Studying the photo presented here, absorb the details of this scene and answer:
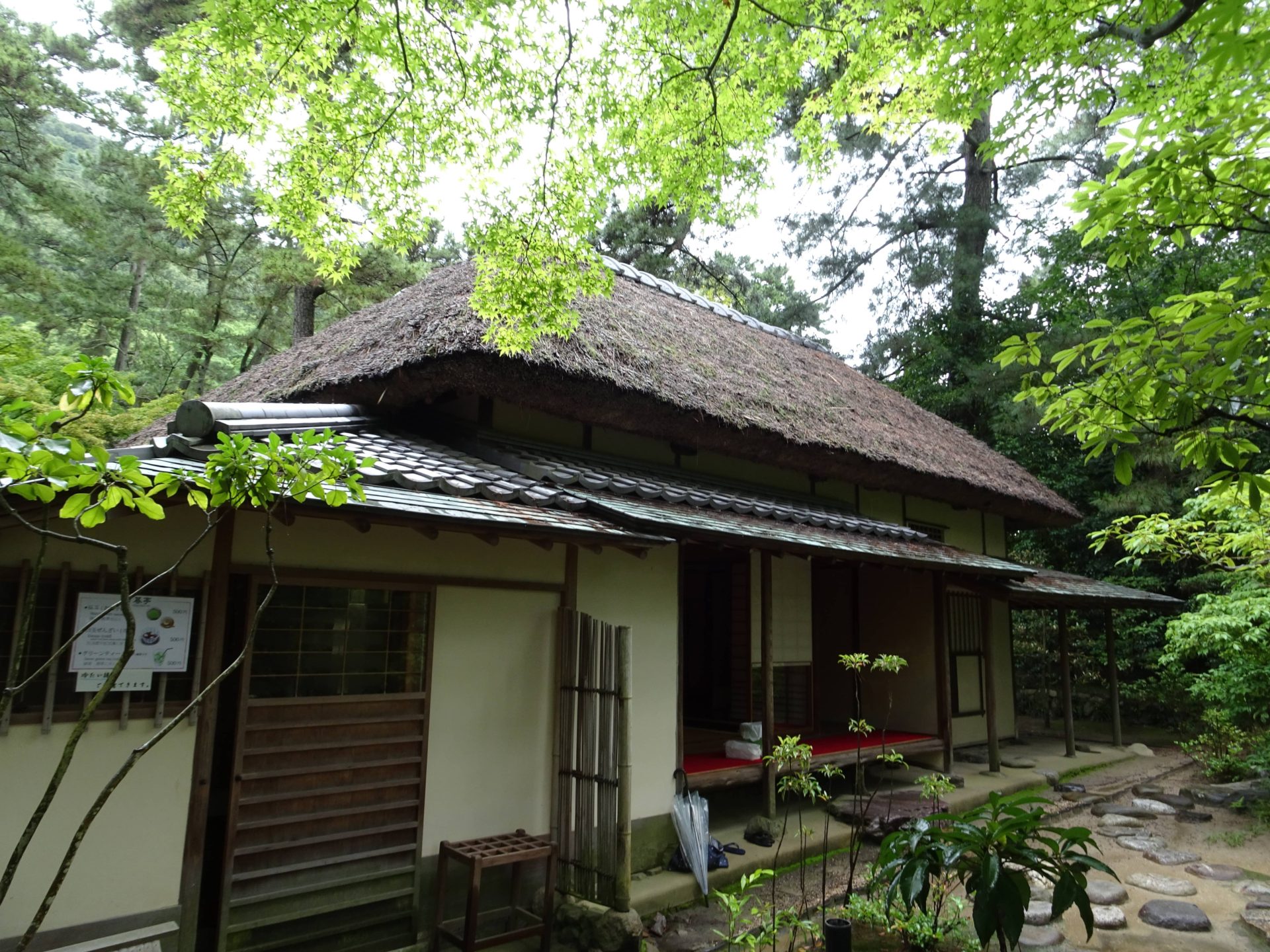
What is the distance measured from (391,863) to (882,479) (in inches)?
257

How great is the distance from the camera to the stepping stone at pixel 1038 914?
15.3 ft

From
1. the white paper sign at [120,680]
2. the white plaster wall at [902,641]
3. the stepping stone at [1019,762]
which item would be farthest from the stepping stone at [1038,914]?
the white paper sign at [120,680]

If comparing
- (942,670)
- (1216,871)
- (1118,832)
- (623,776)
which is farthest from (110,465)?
(1118,832)

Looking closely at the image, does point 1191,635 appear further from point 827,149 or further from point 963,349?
point 963,349

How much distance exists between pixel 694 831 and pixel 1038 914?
2.14 metres

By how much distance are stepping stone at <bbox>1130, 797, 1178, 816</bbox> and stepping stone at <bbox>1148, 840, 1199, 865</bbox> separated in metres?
1.36

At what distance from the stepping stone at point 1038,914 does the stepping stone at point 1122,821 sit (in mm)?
2877

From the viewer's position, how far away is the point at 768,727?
6156 mm

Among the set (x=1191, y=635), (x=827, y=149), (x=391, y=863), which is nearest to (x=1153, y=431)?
(x=827, y=149)

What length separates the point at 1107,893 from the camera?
5184 millimetres

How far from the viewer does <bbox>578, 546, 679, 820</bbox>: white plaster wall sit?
5.25 m

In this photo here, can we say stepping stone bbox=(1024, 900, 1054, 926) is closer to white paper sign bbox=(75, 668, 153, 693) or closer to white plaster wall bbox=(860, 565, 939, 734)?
white plaster wall bbox=(860, 565, 939, 734)

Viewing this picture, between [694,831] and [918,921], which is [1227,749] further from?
[918,921]

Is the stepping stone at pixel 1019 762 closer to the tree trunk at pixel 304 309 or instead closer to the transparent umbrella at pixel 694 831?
the transparent umbrella at pixel 694 831
